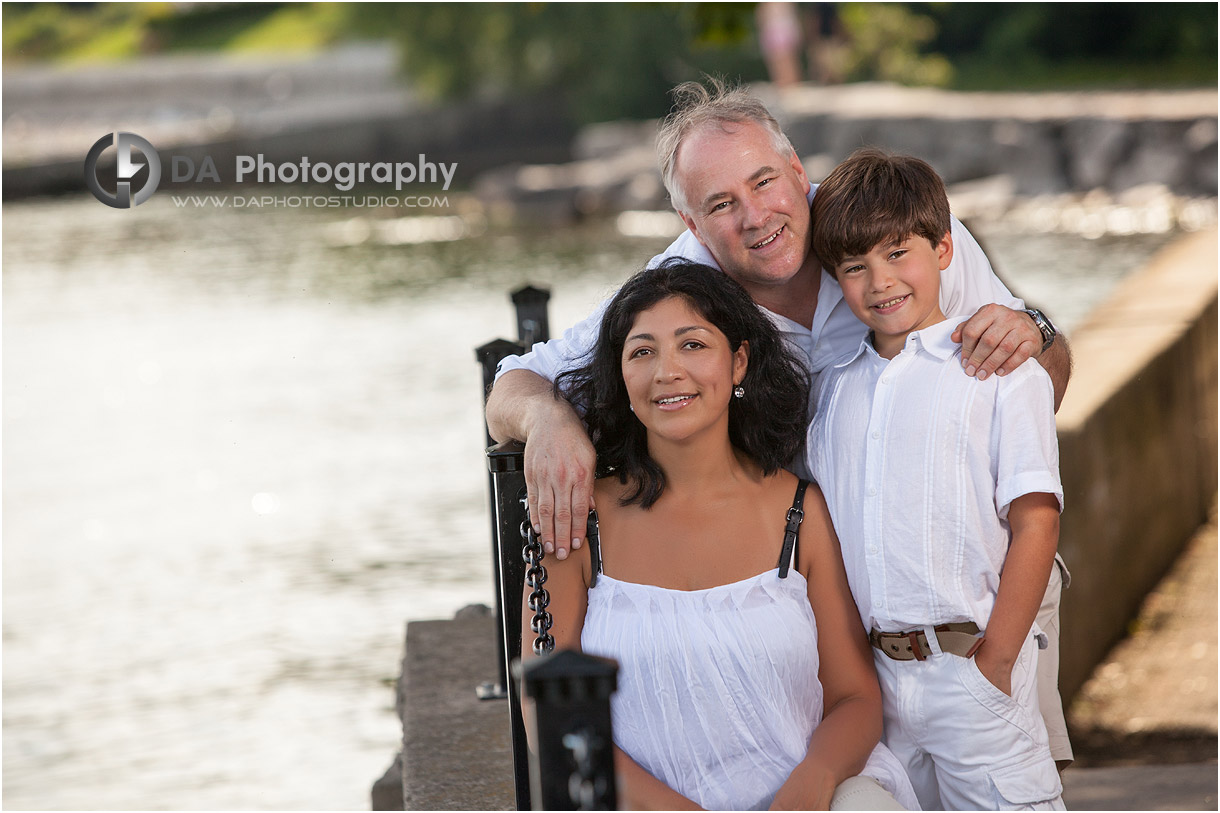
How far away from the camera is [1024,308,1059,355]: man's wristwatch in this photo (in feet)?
7.77

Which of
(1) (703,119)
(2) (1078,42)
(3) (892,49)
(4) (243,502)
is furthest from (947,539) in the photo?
(2) (1078,42)

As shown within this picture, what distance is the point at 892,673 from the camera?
229 cm

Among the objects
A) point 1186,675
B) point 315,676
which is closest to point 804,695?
point 1186,675

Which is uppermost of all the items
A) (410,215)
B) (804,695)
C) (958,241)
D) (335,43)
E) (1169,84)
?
(335,43)

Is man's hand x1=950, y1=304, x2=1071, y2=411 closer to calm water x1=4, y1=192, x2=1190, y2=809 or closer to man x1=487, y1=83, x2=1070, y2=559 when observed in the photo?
man x1=487, y1=83, x2=1070, y2=559

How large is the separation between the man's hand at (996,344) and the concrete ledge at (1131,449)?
1.72 metres

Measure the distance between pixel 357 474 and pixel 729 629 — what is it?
5765mm

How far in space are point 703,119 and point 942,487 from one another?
2.81 feet

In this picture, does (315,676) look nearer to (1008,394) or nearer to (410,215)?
(1008,394)

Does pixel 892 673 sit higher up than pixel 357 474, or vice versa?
pixel 357 474

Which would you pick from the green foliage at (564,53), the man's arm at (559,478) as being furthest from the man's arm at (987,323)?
the green foliage at (564,53)

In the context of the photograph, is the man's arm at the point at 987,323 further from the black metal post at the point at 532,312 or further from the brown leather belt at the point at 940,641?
the black metal post at the point at 532,312

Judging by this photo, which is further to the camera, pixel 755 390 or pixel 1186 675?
pixel 1186 675

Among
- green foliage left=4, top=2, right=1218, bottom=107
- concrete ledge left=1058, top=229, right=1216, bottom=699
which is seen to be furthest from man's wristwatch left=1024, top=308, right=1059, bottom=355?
green foliage left=4, top=2, right=1218, bottom=107
